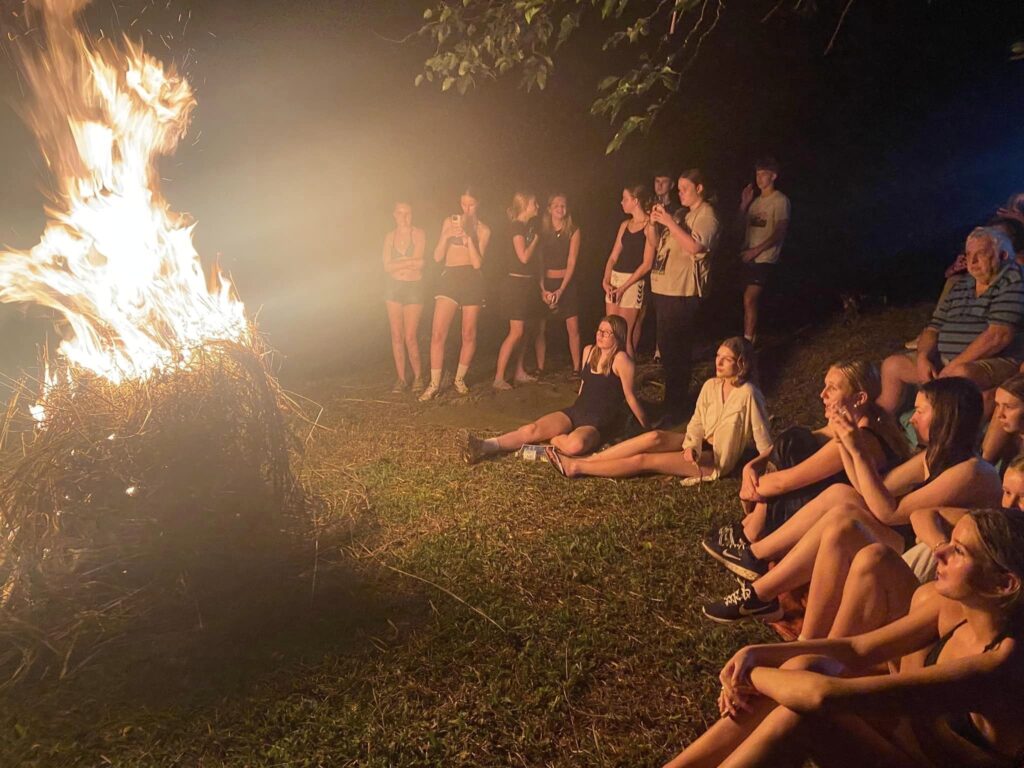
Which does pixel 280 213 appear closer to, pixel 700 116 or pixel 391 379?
pixel 391 379

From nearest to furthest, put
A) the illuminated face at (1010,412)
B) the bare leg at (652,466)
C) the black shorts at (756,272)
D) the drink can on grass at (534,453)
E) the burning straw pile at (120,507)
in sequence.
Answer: the illuminated face at (1010,412) < the burning straw pile at (120,507) < the bare leg at (652,466) < the drink can on grass at (534,453) < the black shorts at (756,272)

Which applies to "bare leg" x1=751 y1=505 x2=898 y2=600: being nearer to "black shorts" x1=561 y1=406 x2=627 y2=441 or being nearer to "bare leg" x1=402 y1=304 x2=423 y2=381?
"black shorts" x1=561 y1=406 x2=627 y2=441

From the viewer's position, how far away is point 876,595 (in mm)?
2992

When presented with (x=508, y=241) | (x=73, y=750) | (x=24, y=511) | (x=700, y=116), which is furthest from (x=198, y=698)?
(x=700, y=116)

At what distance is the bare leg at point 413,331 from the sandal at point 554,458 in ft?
8.83

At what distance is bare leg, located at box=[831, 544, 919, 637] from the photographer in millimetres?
2988

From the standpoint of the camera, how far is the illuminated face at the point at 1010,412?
360 centimetres

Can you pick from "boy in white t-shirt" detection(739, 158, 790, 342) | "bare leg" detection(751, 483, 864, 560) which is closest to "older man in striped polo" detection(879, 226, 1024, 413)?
"bare leg" detection(751, 483, 864, 560)

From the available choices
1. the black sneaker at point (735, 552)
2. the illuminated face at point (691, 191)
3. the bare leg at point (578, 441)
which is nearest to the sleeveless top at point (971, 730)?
the black sneaker at point (735, 552)

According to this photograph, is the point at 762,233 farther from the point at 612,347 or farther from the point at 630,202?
the point at 612,347

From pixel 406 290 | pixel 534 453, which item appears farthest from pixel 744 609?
pixel 406 290

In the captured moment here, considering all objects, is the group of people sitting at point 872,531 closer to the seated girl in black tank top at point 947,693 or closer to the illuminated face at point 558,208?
the seated girl in black tank top at point 947,693

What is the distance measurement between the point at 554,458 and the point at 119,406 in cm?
307

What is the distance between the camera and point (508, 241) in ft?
26.7
